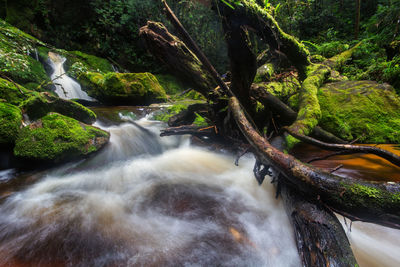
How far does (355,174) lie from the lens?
215 cm

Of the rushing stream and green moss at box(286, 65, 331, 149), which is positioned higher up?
green moss at box(286, 65, 331, 149)

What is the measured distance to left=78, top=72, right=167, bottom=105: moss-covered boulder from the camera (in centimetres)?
755

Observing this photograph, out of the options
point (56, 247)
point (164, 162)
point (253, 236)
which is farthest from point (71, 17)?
point (253, 236)

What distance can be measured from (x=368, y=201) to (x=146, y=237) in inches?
80.0

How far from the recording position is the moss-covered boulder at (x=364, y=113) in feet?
10.7

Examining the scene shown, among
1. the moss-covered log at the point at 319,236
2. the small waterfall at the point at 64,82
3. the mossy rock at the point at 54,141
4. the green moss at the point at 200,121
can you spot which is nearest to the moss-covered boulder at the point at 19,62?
the small waterfall at the point at 64,82

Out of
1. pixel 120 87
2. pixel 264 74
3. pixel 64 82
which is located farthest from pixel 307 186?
pixel 64 82

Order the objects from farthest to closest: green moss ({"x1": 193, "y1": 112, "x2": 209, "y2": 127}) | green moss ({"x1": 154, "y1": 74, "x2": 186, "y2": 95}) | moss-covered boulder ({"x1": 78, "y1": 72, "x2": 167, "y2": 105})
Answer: green moss ({"x1": 154, "y1": 74, "x2": 186, "y2": 95}) < moss-covered boulder ({"x1": 78, "y1": 72, "x2": 167, "y2": 105}) < green moss ({"x1": 193, "y1": 112, "x2": 209, "y2": 127})

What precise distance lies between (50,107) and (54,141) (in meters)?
1.29

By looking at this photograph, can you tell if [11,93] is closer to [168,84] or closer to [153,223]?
[153,223]

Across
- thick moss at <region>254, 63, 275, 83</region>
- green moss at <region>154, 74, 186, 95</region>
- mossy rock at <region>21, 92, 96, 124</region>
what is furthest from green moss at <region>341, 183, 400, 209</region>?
green moss at <region>154, 74, 186, 95</region>

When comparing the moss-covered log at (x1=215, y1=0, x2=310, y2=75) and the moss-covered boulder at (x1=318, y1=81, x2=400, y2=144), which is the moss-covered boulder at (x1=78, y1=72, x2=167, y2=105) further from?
the moss-covered boulder at (x1=318, y1=81, x2=400, y2=144)

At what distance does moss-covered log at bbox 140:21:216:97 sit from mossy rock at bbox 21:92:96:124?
8.73 feet

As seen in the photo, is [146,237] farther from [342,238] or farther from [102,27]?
[102,27]
